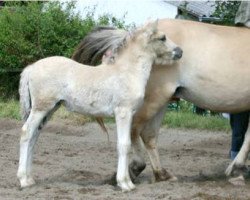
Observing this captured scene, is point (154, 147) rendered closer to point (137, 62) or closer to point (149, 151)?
point (149, 151)

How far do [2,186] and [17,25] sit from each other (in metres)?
9.60

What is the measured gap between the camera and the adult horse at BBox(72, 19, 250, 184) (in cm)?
614

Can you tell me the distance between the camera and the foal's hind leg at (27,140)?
5.77 meters

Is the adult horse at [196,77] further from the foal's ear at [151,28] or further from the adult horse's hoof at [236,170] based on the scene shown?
the adult horse's hoof at [236,170]

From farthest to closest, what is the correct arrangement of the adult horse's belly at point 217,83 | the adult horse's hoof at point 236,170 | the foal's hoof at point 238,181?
the adult horse's hoof at point 236,170 < the foal's hoof at point 238,181 < the adult horse's belly at point 217,83

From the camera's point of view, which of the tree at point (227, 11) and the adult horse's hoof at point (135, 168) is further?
the tree at point (227, 11)

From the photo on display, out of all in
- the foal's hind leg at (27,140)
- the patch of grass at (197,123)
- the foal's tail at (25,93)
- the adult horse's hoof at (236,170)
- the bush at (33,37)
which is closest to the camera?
the foal's hind leg at (27,140)

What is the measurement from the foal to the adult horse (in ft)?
1.01

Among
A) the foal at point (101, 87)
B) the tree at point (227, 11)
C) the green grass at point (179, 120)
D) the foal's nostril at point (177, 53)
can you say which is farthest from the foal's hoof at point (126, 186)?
the tree at point (227, 11)

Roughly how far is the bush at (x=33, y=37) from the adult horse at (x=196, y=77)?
8.58m

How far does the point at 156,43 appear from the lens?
231 inches

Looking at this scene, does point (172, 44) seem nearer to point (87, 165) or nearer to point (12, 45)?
point (87, 165)

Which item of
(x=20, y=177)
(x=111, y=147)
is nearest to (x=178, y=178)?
(x=20, y=177)

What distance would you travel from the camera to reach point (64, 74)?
227 inches
